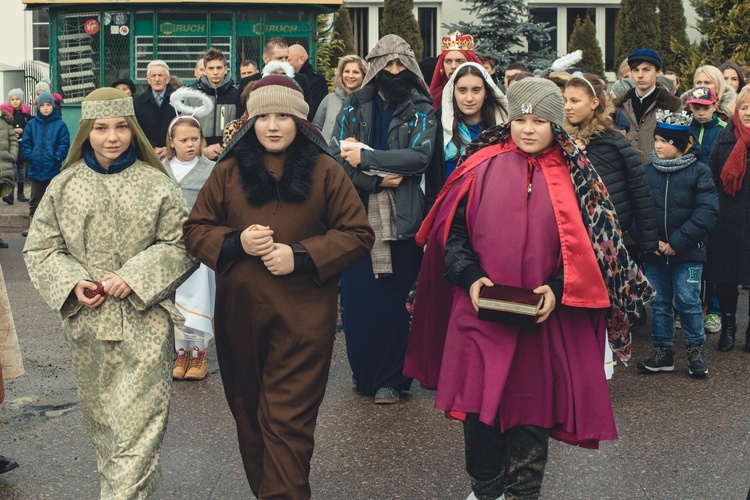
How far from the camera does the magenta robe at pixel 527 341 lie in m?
4.42

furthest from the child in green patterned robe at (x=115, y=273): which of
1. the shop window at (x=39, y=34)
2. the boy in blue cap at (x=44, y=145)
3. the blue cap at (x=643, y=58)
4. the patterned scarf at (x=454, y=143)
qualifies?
the shop window at (x=39, y=34)

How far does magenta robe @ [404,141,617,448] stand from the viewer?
442 cm

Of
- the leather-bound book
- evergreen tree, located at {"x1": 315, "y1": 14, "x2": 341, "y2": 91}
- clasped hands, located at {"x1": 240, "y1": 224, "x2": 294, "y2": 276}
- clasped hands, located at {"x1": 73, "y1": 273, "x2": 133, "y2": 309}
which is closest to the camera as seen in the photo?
the leather-bound book

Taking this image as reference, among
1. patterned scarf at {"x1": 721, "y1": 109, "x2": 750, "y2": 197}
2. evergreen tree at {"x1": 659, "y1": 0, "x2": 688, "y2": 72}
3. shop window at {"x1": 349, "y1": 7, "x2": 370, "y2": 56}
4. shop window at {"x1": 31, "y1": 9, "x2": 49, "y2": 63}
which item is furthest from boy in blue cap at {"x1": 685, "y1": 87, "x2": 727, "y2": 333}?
shop window at {"x1": 31, "y1": 9, "x2": 49, "y2": 63}

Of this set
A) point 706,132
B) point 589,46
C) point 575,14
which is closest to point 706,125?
point 706,132

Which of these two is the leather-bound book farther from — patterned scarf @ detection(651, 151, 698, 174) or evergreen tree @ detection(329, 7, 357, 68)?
evergreen tree @ detection(329, 7, 357, 68)

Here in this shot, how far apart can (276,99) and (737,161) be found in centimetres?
472

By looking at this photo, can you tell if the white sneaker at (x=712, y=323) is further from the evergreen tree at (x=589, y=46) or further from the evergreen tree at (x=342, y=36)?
the evergreen tree at (x=342, y=36)

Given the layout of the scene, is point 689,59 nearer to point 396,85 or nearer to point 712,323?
point 712,323

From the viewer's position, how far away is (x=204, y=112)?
346 inches

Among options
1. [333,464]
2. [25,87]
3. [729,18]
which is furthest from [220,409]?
[25,87]

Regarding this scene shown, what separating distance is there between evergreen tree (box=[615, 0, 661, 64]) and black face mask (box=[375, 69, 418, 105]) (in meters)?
20.1

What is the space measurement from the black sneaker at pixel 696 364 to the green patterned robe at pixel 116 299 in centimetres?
409

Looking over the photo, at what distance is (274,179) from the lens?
462 centimetres
